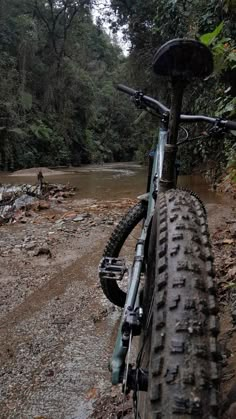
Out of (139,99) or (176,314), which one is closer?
(176,314)

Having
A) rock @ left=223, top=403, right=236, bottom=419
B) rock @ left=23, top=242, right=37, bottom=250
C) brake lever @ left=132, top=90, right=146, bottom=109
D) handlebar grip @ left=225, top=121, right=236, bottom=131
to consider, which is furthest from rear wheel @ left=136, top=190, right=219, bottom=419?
rock @ left=23, top=242, right=37, bottom=250

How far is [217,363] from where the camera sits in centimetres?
79

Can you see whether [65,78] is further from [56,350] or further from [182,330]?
[182,330]

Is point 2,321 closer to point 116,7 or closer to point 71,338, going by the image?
point 71,338

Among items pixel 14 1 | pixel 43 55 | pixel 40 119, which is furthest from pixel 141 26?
pixel 14 1

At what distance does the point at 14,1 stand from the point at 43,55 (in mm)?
3525

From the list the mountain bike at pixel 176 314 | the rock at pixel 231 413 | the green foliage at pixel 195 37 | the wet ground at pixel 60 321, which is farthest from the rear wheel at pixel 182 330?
the green foliage at pixel 195 37

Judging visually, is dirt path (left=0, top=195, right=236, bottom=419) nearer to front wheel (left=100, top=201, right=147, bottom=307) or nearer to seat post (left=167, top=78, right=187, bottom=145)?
front wheel (left=100, top=201, right=147, bottom=307)

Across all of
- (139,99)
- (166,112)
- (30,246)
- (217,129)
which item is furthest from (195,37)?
(217,129)

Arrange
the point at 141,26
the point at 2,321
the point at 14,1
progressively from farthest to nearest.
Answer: the point at 14,1
the point at 141,26
the point at 2,321

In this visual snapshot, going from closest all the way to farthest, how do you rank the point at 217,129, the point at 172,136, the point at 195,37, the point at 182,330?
the point at 182,330 → the point at 172,136 → the point at 217,129 → the point at 195,37

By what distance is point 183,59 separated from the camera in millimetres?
1289

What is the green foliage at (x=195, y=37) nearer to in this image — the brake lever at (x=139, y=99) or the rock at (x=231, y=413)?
the brake lever at (x=139, y=99)

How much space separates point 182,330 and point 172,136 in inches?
32.9
